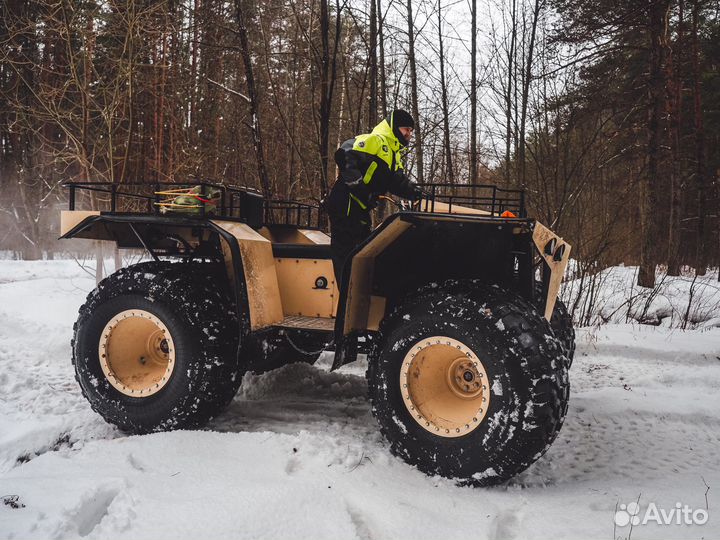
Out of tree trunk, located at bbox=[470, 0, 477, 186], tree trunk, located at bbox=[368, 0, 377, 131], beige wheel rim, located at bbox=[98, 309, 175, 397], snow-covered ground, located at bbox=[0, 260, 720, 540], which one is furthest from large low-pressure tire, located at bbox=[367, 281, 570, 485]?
tree trunk, located at bbox=[470, 0, 477, 186]

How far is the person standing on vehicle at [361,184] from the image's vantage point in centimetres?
366

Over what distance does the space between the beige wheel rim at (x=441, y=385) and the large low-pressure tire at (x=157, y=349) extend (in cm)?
134

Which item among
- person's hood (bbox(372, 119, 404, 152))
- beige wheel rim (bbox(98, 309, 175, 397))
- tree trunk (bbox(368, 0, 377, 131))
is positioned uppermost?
tree trunk (bbox(368, 0, 377, 131))

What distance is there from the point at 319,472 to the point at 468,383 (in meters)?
1.04

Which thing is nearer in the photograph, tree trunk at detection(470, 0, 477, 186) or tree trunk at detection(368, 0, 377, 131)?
tree trunk at detection(368, 0, 377, 131)

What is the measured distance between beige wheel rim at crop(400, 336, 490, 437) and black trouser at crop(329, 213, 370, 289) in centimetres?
90

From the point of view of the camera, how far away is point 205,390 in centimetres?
352

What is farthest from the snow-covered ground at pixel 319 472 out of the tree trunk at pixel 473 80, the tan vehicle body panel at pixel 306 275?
the tree trunk at pixel 473 80

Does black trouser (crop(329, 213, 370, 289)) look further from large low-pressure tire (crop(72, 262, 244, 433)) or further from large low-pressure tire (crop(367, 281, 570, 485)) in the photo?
large low-pressure tire (crop(72, 262, 244, 433))

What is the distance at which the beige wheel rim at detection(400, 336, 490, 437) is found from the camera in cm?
303

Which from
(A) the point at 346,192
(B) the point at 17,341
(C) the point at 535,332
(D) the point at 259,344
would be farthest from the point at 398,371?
(B) the point at 17,341

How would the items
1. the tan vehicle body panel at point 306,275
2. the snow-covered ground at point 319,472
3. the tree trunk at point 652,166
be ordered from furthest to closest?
the tree trunk at point 652,166
the tan vehicle body panel at point 306,275
the snow-covered ground at point 319,472

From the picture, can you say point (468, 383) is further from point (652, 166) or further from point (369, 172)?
point (652, 166)

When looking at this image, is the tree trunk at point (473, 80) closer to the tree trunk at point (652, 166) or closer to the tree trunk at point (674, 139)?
the tree trunk at point (652, 166)
